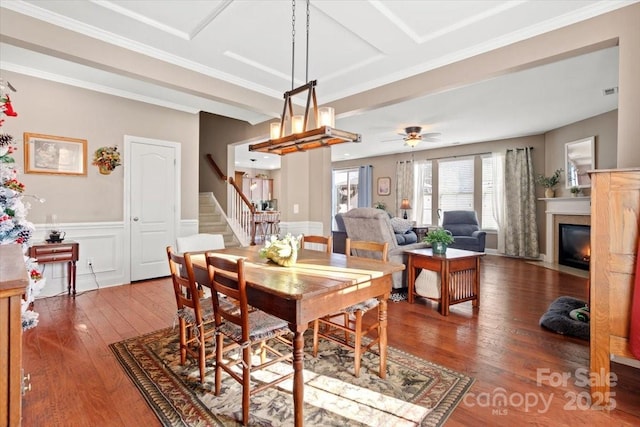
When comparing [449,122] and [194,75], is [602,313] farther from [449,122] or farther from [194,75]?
[449,122]

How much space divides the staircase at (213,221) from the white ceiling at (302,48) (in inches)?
91.6

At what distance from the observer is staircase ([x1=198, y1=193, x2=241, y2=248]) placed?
6270 millimetres

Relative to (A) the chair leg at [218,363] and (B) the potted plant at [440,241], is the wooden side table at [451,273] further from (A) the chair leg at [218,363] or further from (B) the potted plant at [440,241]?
(A) the chair leg at [218,363]

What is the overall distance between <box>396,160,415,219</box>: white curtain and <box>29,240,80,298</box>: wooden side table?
741 cm

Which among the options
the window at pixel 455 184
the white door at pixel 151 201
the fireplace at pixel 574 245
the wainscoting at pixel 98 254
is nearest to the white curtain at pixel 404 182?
the window at pixel 455 184

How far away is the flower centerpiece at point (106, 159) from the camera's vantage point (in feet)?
14.4

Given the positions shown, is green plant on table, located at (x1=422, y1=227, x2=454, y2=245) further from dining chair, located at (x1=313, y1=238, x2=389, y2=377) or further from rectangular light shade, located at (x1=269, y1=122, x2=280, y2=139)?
rectangular light shade, located at (x1=269, y1=122, x2=280, y2=139)

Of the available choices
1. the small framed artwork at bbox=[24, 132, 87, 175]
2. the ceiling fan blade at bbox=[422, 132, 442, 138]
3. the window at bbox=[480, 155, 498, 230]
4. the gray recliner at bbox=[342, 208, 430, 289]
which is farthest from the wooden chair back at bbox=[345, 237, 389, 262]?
the window at bbox=[480, 155, 498, 230]

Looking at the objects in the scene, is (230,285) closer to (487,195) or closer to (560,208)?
(560,208)

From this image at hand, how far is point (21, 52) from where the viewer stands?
3428 mm

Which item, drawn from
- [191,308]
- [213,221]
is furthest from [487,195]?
[191,308]

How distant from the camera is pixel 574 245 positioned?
5.85 meters

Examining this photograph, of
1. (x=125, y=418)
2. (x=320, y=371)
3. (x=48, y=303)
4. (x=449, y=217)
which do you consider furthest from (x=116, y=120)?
(x=449, y=217)

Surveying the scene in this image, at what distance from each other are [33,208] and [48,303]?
1.18 meters
